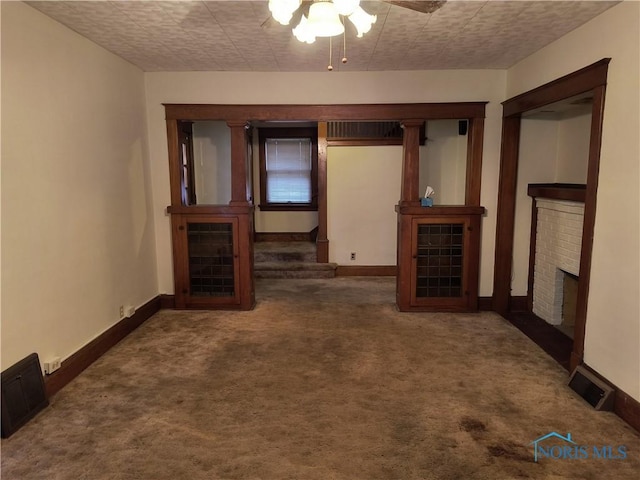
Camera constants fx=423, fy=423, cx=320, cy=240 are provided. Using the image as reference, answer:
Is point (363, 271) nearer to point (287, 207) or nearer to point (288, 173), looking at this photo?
point (287, 207)

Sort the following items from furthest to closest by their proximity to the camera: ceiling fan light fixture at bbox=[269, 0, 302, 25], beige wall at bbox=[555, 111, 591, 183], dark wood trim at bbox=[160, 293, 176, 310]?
dark wood trim at bbox=[160, 293, 176, 310] < beige wall at bbox=[555, 111, 591, 183] < ceiling fan light fixture at bbox=[269, 0, 302, 25]

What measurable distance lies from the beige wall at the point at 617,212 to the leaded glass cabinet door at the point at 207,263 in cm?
324

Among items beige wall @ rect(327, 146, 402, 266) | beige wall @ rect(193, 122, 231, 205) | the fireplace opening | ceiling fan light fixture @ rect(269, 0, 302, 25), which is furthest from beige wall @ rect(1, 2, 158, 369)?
the fireplace opening

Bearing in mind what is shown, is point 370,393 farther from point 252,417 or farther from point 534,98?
point 534,98

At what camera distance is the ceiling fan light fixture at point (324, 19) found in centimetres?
203

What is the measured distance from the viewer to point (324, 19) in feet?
6.73

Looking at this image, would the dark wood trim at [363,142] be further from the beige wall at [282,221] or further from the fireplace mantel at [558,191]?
the fireplace mantel at [558,191]

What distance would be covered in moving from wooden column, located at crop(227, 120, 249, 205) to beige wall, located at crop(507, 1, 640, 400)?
9.99 feet

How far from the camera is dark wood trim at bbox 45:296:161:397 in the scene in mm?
2869

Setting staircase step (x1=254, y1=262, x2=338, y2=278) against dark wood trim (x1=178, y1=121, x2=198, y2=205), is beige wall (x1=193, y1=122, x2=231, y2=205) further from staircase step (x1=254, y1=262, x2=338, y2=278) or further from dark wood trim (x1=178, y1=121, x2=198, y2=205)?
staircase step (x1=254, y1=262, x2=338, y2=278)

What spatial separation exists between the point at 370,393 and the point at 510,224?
2513mm

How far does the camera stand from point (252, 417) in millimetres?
2564

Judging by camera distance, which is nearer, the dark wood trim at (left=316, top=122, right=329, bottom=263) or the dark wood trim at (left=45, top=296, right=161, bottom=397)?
the dark wood trim at (left=45, top=296, right=161, bottom=397)

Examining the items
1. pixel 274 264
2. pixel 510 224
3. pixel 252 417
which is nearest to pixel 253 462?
pixel 252 417
